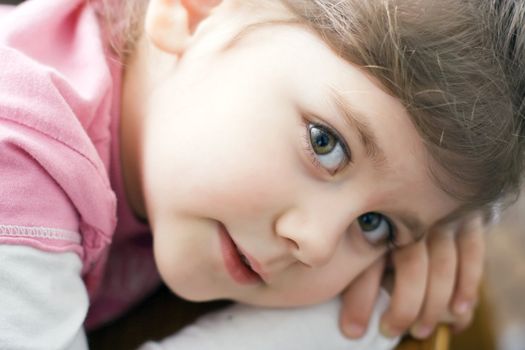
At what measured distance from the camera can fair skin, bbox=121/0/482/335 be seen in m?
0.59

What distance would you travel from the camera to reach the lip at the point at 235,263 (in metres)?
0.64

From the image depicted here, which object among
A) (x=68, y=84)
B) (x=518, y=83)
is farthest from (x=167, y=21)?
(x=518, y=83)

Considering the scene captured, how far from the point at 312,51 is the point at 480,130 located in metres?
0.16

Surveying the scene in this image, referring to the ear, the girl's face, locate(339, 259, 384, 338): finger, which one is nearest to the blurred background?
locate(339, 259, 384, 338): finger

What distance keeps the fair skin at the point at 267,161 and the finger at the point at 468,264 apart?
0.13 metres

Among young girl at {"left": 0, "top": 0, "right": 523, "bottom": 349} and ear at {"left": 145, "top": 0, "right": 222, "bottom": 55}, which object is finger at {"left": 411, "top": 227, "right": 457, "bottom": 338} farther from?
ear at {"left": 145, "top": 0, "right": 222, "bottom": 55}

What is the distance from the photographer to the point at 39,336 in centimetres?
55

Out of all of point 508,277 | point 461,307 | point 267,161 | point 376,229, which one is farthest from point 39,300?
point 508,277

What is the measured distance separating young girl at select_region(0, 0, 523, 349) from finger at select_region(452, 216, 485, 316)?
3.6 inches

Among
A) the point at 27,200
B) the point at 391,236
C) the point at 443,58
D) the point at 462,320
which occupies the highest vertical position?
the point at 443,58

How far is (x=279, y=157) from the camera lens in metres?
0.60

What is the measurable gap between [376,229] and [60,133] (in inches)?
12.9

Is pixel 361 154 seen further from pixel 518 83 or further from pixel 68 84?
pixel 68 84

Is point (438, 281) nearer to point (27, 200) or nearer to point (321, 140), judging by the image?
point (321, 140)
